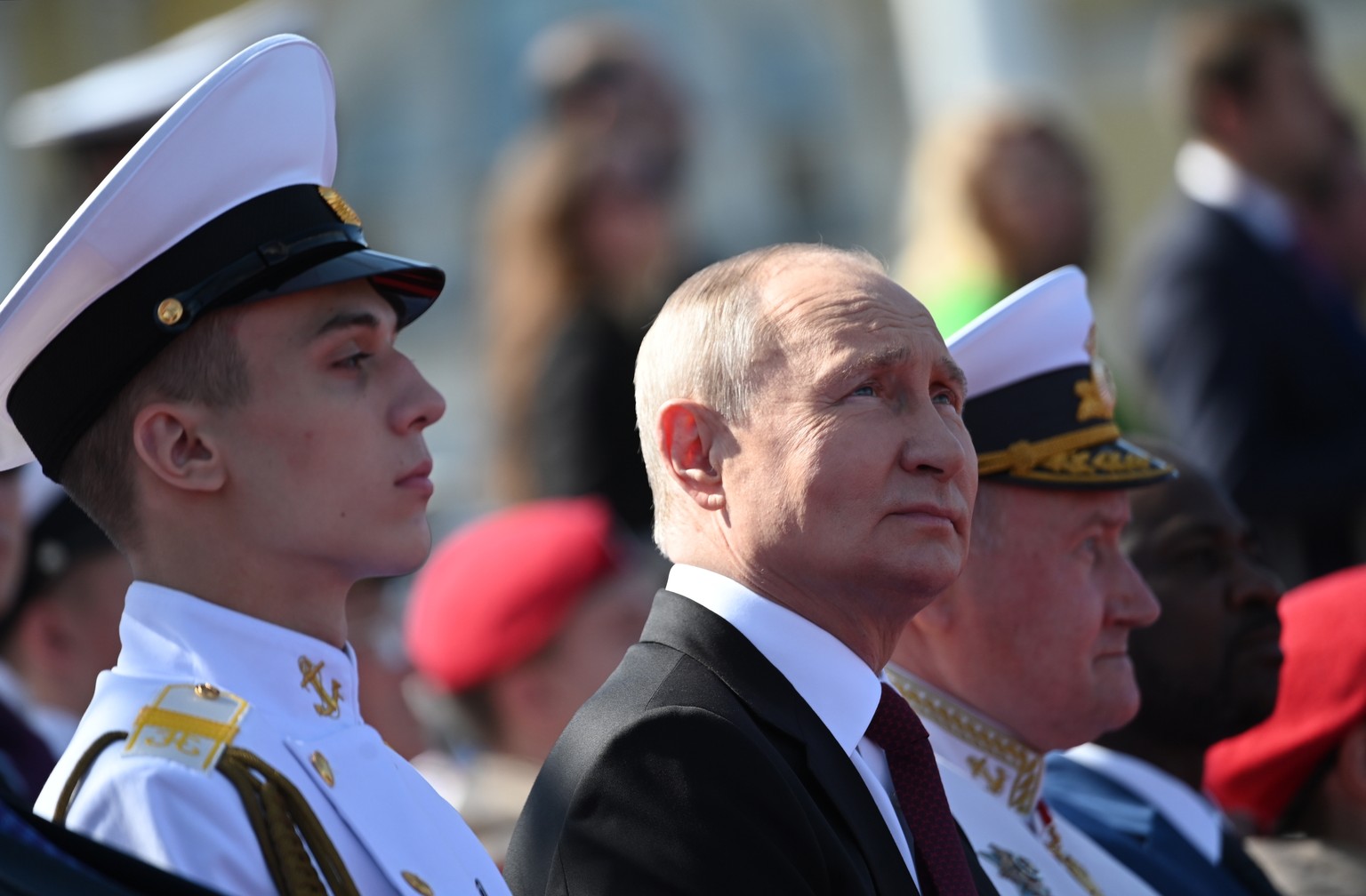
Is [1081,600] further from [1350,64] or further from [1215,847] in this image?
[1350,64]

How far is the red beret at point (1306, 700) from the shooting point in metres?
4.34

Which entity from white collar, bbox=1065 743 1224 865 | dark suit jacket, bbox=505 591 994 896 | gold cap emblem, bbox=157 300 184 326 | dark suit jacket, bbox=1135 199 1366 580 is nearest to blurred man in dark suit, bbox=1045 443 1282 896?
white collar, bbox=1065 743 1224 865

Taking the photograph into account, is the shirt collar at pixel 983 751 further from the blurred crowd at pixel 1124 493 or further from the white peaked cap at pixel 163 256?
the white peaked cap at pixel 163 256

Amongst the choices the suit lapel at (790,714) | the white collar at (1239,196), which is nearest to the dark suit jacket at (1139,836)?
the suit lapel at (790,714)

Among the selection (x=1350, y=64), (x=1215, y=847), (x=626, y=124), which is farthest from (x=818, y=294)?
(x=1350, y=64)

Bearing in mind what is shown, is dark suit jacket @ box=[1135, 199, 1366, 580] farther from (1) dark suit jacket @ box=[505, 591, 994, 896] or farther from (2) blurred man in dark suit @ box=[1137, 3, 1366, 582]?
(1) dark suit jacket @ box=[505, 591, 994, 896]

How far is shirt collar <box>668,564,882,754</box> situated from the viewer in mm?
2793

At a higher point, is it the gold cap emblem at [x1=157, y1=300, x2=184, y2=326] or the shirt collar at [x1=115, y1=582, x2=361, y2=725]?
the gold cap emblem at [x1=157, y1=300, x2=184, y2=326]

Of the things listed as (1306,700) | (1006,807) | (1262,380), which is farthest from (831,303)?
(1262,380)

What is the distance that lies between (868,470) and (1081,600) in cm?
88

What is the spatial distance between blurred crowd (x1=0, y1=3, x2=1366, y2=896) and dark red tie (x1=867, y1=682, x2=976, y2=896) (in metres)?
1.00

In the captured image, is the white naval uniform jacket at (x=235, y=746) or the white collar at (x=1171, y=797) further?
the white collar at (x=1171, y=797)

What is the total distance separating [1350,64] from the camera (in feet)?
44.5

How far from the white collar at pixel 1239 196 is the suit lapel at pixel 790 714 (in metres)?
3.58
